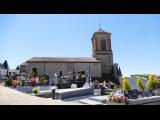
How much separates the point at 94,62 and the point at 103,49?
366 centimetres

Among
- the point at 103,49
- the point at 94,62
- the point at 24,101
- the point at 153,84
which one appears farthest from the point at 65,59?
the point at 24,101

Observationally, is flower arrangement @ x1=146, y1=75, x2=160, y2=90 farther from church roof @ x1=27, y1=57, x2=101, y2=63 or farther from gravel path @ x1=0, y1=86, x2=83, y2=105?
church roof @ x1=27, y1=57, x2=101, y2=63

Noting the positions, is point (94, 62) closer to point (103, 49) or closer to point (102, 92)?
point (103, 49)

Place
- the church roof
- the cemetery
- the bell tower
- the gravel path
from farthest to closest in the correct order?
the bell tower < the church roof < the cemetery < the gravel path

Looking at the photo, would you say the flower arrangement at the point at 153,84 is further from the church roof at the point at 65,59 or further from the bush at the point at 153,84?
the church roof at the point at 65,59

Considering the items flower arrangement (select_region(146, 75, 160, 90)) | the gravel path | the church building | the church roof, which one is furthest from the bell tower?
the gravel path

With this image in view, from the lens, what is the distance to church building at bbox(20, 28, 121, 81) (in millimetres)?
47812

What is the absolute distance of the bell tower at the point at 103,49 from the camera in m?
48.6
